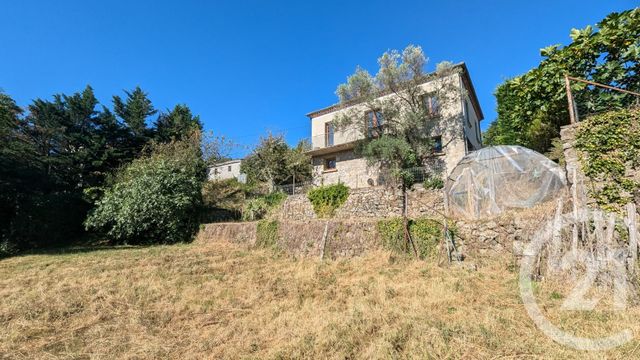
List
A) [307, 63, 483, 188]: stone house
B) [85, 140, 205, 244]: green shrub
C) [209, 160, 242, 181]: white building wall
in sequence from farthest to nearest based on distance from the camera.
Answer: [209, 160, 242, 181]: white building wall
[307, 63, 483, 188]: stone house
[85, 140, 205, 244]: green shrub

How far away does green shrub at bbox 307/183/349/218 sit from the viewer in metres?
14.2

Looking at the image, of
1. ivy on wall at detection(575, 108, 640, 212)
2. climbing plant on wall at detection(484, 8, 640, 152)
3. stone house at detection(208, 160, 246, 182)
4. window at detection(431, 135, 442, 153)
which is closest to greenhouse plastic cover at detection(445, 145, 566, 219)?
climbing plant on wall at detection(484, 8, 640, 152)

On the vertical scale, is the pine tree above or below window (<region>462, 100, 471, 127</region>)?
above

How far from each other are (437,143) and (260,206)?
1076cm

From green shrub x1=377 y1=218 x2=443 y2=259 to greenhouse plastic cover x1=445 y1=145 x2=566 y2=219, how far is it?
6.46 feet

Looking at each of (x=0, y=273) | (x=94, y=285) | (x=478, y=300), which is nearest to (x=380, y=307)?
(x=478, y=300)

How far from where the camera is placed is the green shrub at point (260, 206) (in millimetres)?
15688

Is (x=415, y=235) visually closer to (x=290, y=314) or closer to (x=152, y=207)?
(x=290, y=314)

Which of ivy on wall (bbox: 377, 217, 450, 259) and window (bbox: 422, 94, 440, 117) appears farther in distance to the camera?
window (bbox: 422, 94, 440, 117)

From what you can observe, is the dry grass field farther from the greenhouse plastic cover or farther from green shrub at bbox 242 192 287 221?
green shrub at bbox 242 192 287 221

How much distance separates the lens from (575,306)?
4168mm

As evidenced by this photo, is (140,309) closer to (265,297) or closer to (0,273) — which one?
(265,297)

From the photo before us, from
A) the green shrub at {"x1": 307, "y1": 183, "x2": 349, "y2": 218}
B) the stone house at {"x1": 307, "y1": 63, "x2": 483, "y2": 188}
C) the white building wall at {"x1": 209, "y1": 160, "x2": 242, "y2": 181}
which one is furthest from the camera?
the white building wall at {"x1": 209, "y1": 160, "x2": 242, "y2": 181}

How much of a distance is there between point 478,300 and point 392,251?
310 centimetres
